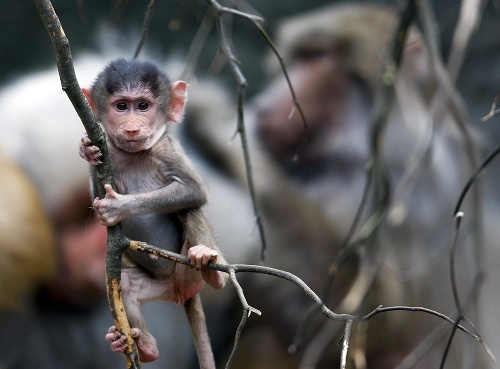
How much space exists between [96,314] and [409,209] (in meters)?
1.68

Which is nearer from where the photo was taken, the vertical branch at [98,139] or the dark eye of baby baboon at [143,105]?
the vertical branch at [98,139]

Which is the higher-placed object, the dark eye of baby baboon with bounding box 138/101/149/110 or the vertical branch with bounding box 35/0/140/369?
the dark eye of baby baboon with bounding box 138/101/149/110

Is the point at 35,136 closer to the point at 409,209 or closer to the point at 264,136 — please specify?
the point at 264,136

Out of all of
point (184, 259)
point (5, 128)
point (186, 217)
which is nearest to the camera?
point (184, 259)

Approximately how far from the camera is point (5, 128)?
377cm

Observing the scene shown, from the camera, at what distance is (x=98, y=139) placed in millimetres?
1446

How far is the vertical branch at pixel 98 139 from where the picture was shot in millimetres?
1331

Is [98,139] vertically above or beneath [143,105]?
beneath

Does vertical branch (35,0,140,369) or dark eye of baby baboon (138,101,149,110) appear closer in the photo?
vertical branch (35,0,140,369)

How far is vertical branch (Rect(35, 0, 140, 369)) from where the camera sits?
133 cm

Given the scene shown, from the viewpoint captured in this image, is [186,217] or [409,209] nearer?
[186,217]

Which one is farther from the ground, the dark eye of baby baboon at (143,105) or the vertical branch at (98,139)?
the dark eye of baby baboon at (143,105)

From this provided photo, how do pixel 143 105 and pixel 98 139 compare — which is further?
pixel 143 105

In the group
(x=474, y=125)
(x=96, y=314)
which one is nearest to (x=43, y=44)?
(x=96, y=314)
